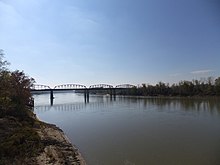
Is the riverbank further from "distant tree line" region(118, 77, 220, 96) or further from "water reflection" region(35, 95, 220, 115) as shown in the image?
"distant tree line" region(118, 77, 220, 96)

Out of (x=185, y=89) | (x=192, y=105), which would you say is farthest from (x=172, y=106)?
(x=185, y=89)

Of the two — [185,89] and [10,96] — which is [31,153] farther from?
[185,89]

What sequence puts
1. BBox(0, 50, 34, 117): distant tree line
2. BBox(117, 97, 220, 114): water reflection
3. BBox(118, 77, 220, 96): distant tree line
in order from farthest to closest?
BBox(118, 77, 220, 96): distant tree line < BBox(117, 97, 220, 114): water reflection < BBox(0, 50, 34, 117): distant tree line

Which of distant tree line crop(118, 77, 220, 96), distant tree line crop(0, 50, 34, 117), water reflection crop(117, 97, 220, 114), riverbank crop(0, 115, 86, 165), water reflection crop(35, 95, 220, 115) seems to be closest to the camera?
riverbank crop(0, 115, 86, 165)

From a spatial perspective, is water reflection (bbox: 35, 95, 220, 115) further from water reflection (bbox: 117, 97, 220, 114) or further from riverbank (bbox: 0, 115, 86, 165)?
riverbank (bbox: 0, 115, 86, 165)

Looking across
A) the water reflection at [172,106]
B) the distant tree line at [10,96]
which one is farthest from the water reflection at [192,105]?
the distant tree line at [10,96]

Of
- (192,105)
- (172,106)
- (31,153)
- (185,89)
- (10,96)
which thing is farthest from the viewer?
(185,89)

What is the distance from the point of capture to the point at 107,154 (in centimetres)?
1512

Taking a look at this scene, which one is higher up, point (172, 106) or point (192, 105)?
point (192, 105)

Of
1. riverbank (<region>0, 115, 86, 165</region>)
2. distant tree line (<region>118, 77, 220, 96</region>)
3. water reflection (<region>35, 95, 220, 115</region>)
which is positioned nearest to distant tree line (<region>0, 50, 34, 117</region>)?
riverbank (<region>0, 115, 86, 165</region>)

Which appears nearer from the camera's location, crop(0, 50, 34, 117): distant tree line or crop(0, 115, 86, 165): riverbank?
crop(0, 115, 86, 165): riverbank

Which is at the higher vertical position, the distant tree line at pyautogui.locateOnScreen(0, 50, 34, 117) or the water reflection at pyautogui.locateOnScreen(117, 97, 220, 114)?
the distant tree line at pyautogui.locateOnScreen(0, 50, 34, 117)

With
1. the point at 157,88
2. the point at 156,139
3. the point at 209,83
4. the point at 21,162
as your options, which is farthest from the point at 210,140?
the point at 157,88

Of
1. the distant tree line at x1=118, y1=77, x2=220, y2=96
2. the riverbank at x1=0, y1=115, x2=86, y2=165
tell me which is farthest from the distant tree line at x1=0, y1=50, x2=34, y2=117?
the distant tree line at x1=118, y1=77, x2=220, y2=96
